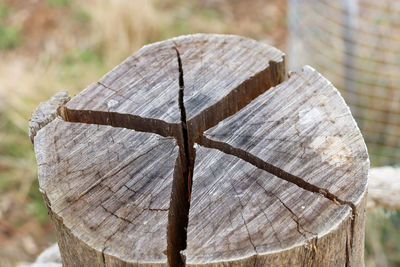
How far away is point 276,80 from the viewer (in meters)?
1.45

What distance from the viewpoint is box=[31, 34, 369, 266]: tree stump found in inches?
42.3

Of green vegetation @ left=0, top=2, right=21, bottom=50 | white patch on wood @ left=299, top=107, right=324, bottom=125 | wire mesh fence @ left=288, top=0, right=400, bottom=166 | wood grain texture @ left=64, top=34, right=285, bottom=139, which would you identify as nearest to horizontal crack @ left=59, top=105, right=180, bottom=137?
wood grain texture @ left=64, top=34, right=285, bottom=139

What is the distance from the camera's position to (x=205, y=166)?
1.20m

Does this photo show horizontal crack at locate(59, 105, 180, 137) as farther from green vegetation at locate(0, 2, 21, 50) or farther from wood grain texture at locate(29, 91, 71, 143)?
green vegetation at locate(0, 2, 21, 50)

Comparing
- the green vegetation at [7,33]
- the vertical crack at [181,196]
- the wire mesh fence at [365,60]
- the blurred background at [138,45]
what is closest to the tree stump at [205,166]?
the vertical crack at [181,196]

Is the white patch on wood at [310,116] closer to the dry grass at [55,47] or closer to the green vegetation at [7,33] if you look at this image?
the dry grass at [55,47]

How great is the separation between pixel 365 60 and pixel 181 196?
10.5ft

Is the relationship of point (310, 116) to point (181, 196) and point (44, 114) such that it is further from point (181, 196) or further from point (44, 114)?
point (44, 114)

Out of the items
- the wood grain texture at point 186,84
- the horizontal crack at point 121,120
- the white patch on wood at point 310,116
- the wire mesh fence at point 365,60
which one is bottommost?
the wire mesh fence at point 365,60

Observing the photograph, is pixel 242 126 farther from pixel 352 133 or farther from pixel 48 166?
pixel 48 166

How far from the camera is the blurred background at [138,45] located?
3455mm

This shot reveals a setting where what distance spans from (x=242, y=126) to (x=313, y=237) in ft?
1.08

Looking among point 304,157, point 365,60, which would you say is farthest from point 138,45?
point 304,157

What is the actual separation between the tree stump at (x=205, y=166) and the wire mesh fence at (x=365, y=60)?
2614 mm
